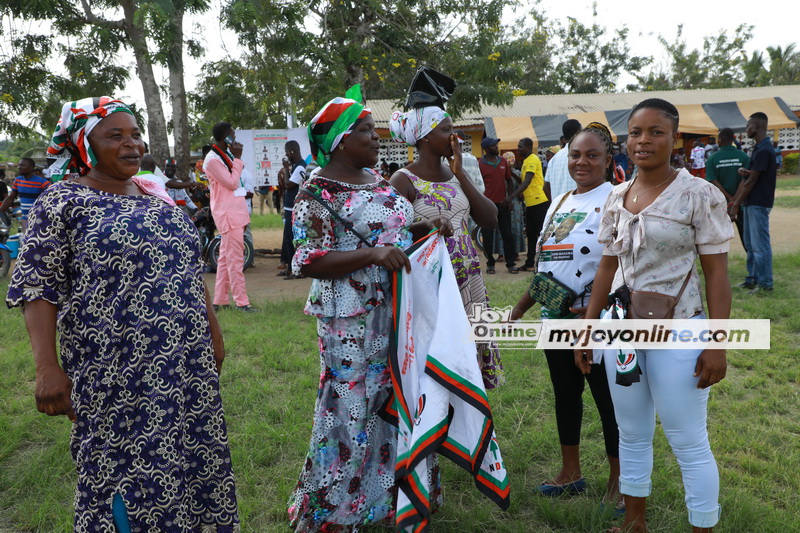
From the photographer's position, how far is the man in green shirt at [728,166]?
311 inches

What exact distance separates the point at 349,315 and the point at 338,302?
0.08 meters

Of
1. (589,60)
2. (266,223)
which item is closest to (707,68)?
(589,60)

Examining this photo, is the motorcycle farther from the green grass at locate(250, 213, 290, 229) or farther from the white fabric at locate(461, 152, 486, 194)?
the green grass at locate(250, 213, 290, 229)

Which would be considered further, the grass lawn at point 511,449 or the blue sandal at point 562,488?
the blue sandal at point 562,488

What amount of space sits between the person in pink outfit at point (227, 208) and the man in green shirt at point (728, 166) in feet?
20.6

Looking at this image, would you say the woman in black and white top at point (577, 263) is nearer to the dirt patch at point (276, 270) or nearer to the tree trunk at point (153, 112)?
the dirt patch at point (276, 270)

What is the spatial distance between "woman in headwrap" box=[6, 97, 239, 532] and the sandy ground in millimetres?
5373

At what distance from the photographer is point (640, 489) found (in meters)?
2.60

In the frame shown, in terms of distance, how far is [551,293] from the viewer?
9.77ft

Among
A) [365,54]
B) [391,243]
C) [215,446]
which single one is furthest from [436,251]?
[365,54]

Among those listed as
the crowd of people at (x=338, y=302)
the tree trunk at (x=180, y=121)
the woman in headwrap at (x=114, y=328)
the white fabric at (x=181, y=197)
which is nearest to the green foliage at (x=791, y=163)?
the tree trunk at (x=180, y=121)

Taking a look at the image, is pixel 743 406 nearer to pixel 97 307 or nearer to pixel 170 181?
pixel 97 307

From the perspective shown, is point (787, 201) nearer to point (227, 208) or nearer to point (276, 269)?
point (276, 269)

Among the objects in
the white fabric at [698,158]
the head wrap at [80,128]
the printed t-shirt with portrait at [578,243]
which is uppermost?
the white fabric at [698,158]
